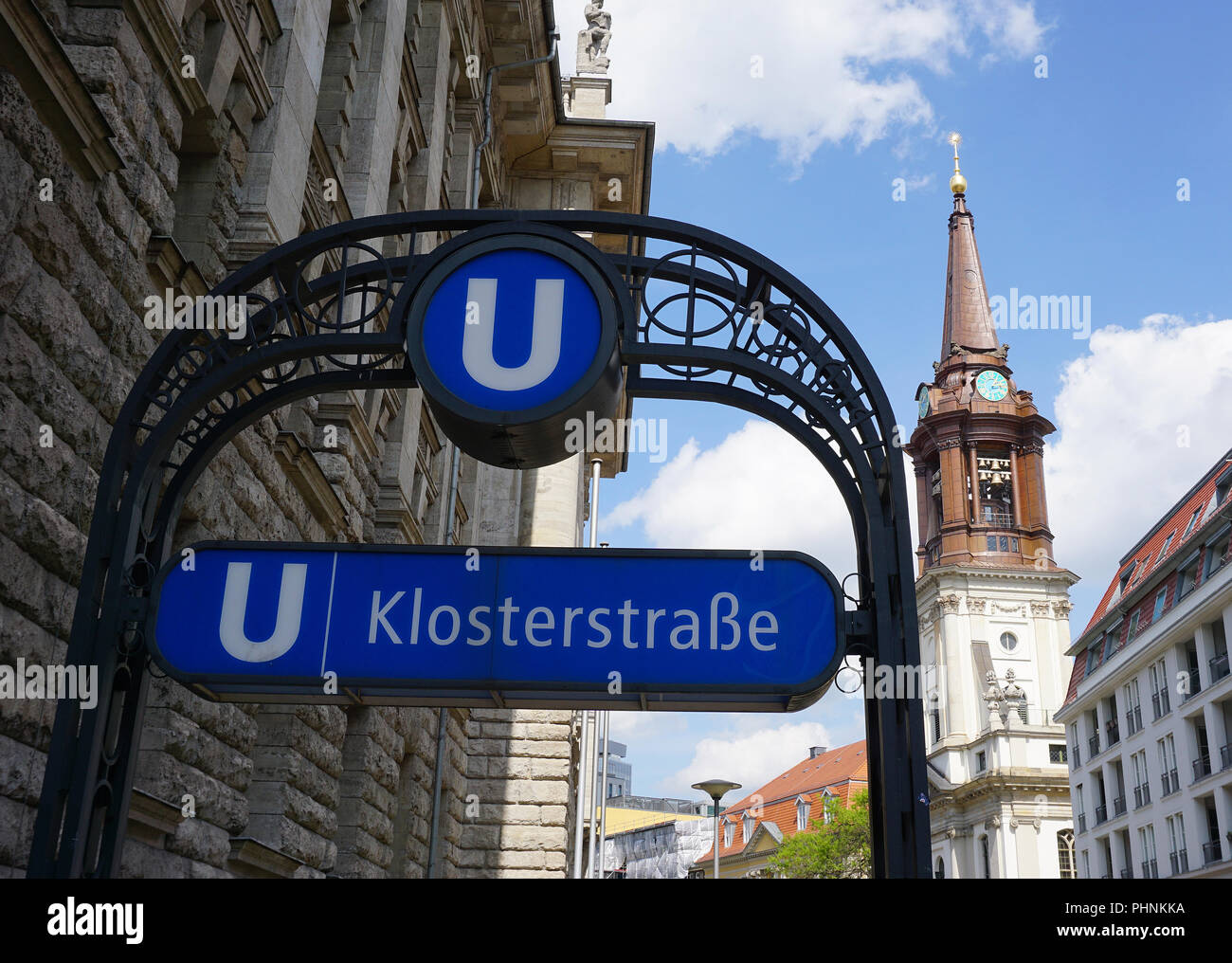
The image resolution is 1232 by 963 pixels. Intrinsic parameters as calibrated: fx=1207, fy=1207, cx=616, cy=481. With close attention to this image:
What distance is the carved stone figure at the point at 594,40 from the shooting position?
35.8 meters

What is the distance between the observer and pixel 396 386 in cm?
510

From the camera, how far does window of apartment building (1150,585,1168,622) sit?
166 ft

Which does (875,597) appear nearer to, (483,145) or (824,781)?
(483,145)

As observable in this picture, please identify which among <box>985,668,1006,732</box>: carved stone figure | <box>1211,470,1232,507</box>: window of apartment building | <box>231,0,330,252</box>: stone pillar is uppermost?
<box>1211,470,1232,507</box>: window of apartment building

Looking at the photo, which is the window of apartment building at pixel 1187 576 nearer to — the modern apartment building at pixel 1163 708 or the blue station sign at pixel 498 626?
the modern apartment building at pixel 1163 708

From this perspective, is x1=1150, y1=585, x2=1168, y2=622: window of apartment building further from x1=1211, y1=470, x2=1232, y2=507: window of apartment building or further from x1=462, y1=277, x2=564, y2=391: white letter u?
x1=462, y1=277, x2=564, y2=391: white letter u

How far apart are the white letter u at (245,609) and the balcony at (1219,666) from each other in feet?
152

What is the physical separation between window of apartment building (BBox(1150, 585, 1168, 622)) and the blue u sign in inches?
1999

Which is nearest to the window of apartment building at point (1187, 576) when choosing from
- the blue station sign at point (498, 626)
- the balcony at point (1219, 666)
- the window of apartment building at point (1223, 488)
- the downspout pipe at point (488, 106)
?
the balcony at point (1219, 666)

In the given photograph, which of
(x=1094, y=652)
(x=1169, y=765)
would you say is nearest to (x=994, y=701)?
(x=1094, y=652)

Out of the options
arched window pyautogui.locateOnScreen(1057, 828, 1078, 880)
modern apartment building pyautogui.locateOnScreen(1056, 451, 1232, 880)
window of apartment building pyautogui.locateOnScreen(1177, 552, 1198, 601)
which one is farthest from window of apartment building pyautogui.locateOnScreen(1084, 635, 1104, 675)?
arched window pyautogui.locateOnScreen(1057, 828, 1078, 880)

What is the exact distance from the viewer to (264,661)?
459cm
